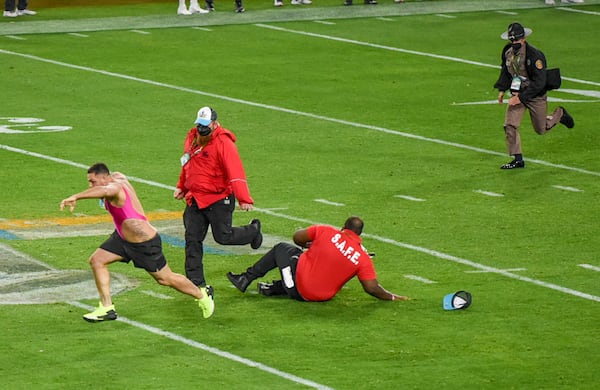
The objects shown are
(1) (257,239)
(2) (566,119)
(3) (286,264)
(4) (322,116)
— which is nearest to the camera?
(3) (286,264)

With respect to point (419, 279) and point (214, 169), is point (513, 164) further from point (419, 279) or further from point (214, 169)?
A: point (214, 169)

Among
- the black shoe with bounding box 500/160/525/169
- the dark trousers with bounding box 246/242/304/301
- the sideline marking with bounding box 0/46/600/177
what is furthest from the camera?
the sideline marking with bounding box 0/46/600/177

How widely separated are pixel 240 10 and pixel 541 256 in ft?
72.2

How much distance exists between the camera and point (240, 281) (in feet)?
53.2

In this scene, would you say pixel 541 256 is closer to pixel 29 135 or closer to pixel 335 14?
pixel 29 135

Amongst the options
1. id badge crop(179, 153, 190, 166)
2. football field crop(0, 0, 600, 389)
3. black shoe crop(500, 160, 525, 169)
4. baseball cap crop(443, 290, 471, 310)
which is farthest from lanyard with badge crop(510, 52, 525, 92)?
baseball cap crop(443, 290, 471, 310)

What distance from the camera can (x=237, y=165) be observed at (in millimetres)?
16016

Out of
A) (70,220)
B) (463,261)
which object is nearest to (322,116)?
(70,220)

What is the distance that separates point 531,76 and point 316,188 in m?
3.39

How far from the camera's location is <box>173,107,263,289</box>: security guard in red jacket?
16031mm

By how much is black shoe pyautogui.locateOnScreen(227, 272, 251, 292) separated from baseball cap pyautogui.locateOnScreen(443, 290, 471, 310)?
6.34ft

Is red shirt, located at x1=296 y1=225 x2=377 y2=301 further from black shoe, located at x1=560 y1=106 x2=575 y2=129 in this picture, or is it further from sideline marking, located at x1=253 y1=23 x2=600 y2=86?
sideline marking, located at x1=253 y1=23 x2=600 y2=86

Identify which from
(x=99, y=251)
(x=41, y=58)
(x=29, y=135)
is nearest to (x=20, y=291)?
(x=99, y=251)

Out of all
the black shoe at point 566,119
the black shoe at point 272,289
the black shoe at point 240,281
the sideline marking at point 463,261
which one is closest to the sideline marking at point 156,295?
the black shoe at point 240,281
